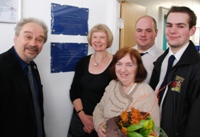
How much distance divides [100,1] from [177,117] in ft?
5.02

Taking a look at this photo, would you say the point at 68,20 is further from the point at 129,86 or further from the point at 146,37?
the point at 129,86

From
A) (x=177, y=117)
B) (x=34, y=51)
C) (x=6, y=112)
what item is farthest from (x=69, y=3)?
(x=177, y=117)

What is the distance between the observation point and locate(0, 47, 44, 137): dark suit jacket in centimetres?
131

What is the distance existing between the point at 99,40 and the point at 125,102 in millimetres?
765

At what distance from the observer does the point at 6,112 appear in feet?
4.31

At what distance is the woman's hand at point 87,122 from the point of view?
1.90 m

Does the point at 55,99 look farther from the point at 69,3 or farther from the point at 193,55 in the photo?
the point at 193,55

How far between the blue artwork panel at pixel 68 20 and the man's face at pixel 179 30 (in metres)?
0.93

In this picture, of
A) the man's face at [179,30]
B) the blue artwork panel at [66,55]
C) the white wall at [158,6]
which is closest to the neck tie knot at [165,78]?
the man's face at [179,30]

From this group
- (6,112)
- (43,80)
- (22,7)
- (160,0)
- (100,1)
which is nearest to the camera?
(6,112)

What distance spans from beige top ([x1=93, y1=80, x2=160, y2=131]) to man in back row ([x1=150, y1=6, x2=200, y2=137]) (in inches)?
5.6

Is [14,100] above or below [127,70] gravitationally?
below

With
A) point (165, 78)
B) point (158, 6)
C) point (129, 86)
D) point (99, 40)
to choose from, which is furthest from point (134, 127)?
point (158, 6)

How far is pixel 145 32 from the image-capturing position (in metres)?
2.18
